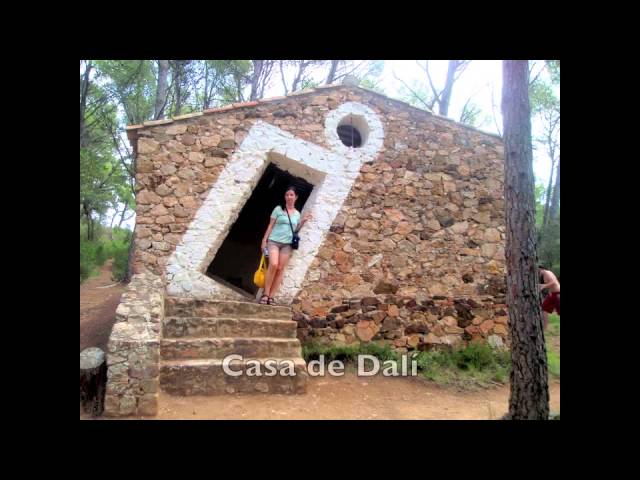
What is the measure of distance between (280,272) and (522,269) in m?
2.97

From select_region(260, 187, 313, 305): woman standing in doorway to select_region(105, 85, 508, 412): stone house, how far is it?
0.19 m

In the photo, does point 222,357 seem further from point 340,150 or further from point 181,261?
point 340,150

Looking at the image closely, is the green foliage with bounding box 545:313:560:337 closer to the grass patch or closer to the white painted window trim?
the grass patch

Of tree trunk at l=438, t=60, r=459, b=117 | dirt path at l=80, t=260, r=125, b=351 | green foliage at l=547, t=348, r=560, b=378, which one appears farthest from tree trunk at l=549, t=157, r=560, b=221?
dirt path at l=80, t=260, r=125, b=351

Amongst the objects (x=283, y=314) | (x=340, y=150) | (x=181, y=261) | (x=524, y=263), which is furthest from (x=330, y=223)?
(x=524, y=263)

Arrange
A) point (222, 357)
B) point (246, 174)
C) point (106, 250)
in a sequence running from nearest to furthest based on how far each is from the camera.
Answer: point (222, 357) → point (246, 174) → point (106, 250)


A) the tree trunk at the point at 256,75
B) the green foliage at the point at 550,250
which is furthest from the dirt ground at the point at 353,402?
the tree trunk at the point at 256,75

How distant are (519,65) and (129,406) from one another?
4434 millimetres

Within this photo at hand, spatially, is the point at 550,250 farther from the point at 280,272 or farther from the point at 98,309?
the point at 98,309

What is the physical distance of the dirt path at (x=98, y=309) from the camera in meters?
6.22

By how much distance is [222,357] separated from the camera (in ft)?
14.8

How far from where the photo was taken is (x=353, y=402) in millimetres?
4711

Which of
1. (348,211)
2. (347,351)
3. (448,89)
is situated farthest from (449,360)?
(448,89)

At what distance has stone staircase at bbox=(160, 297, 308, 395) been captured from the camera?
13.9 ft
